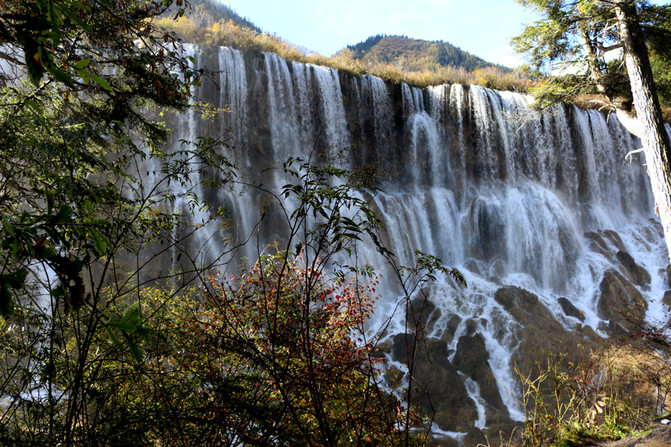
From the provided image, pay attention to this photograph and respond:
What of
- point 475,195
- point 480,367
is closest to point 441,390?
point 480,367

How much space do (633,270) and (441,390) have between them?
11.2m

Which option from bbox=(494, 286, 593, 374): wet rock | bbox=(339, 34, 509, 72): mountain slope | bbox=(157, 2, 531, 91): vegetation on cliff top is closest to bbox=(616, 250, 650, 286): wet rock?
bbox=(494, 286, 593, 374): wet rock

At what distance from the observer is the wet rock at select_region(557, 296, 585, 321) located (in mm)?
12759

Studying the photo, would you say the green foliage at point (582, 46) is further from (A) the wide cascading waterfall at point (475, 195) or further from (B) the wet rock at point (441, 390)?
(B) the wet rock at point (441, 390)

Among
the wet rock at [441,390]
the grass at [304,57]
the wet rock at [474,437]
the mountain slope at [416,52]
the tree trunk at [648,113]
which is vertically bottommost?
the wet rock at [474,437]

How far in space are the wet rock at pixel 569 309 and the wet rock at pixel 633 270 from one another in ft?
11.5

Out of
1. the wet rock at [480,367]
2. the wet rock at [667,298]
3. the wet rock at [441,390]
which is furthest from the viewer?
the wet rock at [667,298]

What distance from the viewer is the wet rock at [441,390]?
27.4 ft

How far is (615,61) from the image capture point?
33.5 ft

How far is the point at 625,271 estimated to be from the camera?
1500 centimetres

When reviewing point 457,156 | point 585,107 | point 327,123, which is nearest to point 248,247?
point 327,123

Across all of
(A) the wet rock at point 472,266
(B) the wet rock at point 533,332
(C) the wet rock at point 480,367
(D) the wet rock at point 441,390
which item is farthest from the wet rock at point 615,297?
(D) the wet rock at point 441,390

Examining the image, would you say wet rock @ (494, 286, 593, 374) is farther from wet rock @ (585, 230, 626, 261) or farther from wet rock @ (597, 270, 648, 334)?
wet rock @ (585, 230, 626, 261)

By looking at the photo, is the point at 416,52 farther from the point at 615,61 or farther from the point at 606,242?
the point at 615,61
